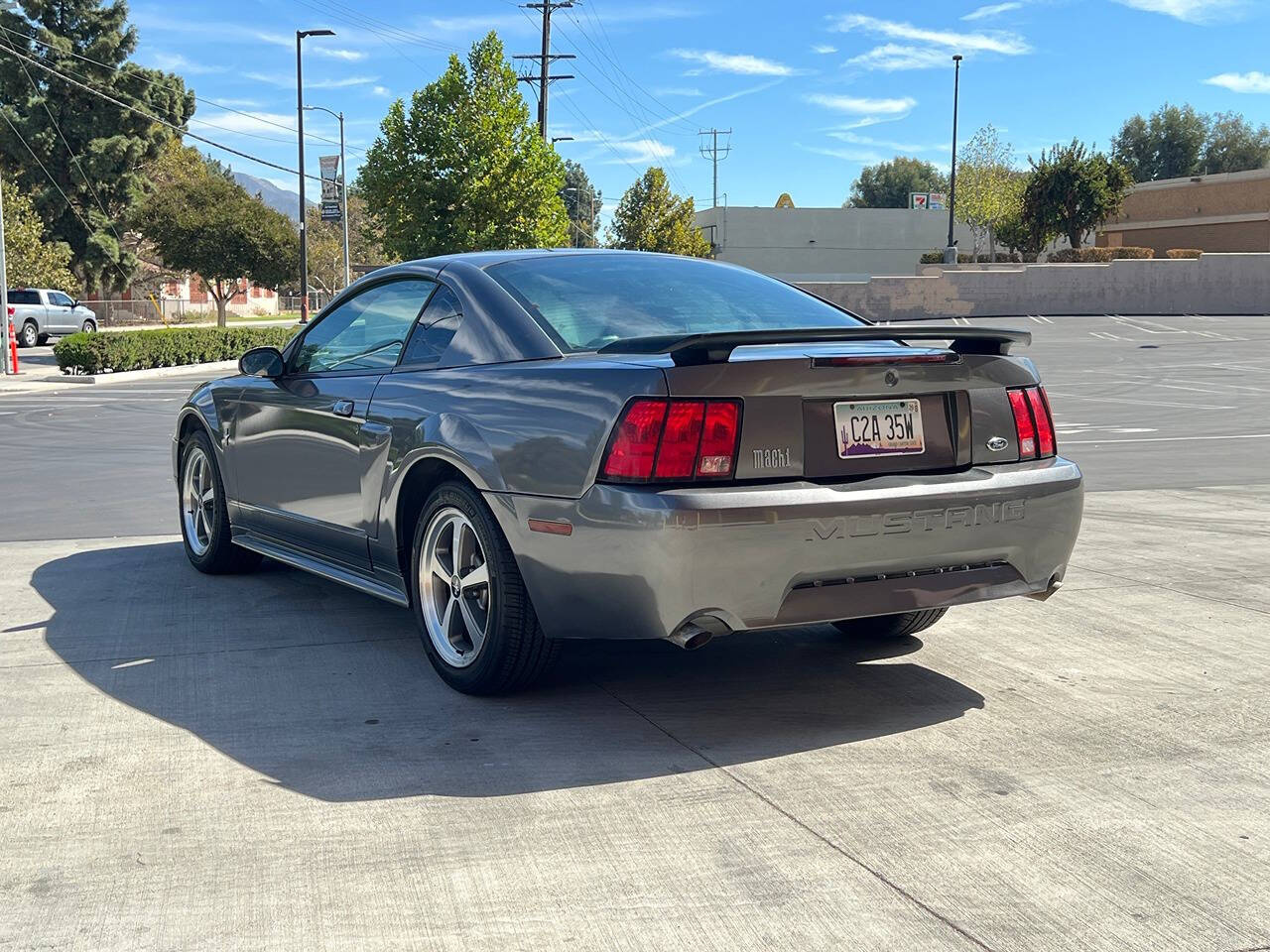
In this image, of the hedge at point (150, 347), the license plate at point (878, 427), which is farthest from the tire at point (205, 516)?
the hedge at point (150, 347)

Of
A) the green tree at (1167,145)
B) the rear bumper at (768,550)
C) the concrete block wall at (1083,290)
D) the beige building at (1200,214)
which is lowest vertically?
the rear bumper at (768,550)

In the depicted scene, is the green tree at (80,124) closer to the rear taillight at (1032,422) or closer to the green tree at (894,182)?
the rear taillight at (1032,422)

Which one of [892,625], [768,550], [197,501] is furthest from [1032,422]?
[197,501]

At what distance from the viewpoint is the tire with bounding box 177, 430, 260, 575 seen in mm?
6738

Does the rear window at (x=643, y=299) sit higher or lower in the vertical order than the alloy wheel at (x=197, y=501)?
higher

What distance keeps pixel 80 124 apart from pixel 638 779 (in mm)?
66179

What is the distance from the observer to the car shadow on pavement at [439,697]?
403 cm

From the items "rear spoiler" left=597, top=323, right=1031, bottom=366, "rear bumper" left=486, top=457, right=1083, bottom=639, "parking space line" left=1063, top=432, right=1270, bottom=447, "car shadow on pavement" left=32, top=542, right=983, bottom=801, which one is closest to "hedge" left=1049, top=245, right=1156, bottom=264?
"parking space line" left=1063, top=432, right=1270, bottom=447

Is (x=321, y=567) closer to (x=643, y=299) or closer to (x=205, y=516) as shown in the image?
(x=205, y=516)

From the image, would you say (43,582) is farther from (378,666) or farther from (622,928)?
(622,928)

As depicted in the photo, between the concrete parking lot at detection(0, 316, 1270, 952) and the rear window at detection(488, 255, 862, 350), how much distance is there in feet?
4.28

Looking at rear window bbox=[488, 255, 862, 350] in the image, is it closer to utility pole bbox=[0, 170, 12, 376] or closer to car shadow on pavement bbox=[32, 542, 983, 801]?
car shadow on pavement bbox=[32, 542, 983, 801]

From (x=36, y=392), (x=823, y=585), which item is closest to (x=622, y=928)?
(x=823, y=585)

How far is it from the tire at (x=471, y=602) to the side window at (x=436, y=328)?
65cm
